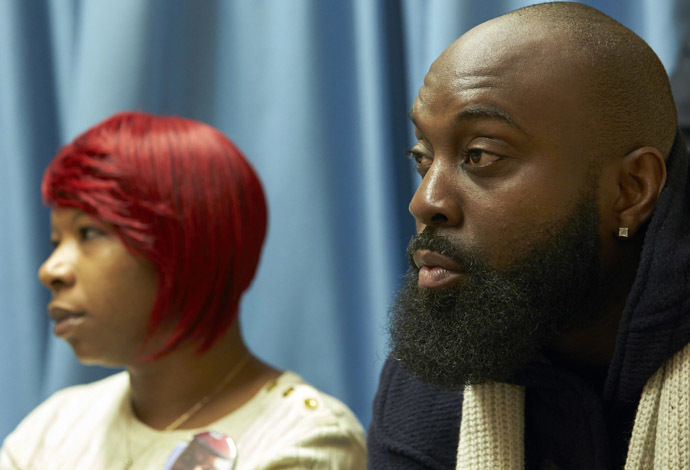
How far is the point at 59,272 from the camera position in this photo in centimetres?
120

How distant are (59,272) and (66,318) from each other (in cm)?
6

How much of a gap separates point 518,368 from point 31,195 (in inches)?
44.2

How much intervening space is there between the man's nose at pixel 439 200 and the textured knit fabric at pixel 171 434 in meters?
0.40

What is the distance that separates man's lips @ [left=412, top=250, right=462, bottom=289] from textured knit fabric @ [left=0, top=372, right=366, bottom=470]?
356 mm

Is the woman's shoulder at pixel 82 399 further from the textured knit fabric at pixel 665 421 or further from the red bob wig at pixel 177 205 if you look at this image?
the textured knit fabric at pixel 665 421

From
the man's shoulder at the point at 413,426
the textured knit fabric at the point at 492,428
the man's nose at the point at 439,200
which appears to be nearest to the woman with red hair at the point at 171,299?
the man's shoulder at the point at 413,426

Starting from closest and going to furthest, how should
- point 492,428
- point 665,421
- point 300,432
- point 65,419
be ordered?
1. point 665,421
2. point 492,428
3. point 300,432
4. point 65,419

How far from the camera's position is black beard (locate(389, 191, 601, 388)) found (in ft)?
2.91

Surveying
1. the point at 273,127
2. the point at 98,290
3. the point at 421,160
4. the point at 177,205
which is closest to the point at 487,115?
the point at 421,160

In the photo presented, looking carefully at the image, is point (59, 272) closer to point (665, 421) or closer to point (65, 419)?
point (65, 419)

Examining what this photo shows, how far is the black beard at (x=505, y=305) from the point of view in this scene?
2.91ft

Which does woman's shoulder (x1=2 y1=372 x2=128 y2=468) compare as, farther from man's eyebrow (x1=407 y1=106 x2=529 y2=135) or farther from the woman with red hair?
man's eyebrow (x1=407 y1=106 x2=529 y2=135)

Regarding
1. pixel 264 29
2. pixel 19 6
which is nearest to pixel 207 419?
pixel 264 29

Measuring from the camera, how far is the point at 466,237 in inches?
35.1
